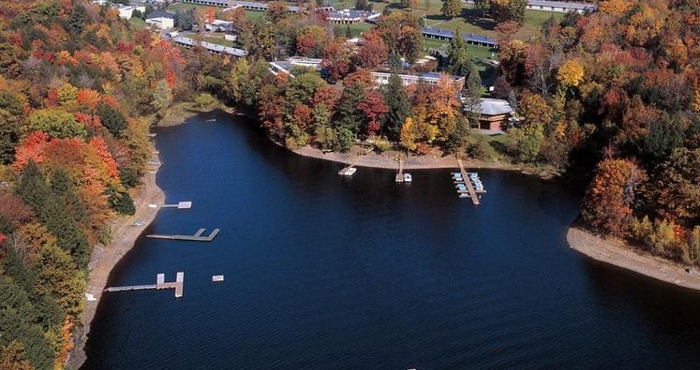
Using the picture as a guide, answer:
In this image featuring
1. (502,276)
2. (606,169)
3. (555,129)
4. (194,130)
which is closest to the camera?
(502,276)

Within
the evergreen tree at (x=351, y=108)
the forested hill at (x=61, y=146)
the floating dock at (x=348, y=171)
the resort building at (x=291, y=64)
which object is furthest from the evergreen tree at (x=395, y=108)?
the forested hill at (x=61, y=146)

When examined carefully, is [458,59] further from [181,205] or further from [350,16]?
[181,205]

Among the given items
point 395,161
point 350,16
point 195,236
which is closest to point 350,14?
point 350,16

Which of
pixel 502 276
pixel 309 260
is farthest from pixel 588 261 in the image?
pixel 309 260

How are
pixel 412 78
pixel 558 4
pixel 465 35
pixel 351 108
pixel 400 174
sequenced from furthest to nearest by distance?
pixel 558 4 → pixel 465 35 → pixel 412 78 → pixel 351 108 → pixel 400 174

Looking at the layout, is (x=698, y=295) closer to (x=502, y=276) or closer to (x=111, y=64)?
(x=502, y=276)
